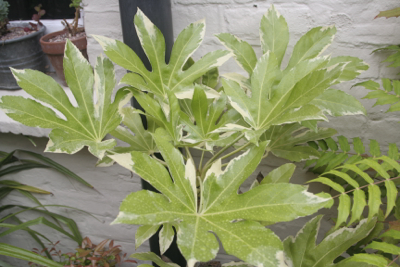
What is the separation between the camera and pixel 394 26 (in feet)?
3.20

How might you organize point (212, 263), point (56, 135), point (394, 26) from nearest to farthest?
1. point (56, 135)
2. point (394, 26)
3. point (212, 263)

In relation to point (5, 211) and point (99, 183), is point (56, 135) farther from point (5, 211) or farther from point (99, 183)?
point (5, 211)

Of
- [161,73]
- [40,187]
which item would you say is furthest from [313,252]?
[40,187]

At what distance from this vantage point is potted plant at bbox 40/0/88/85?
128 cm

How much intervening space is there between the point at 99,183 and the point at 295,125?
1.05 metres

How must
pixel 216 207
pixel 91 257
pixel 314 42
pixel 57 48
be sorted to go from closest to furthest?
1. pixel 216 207
2. pixel 314 42
3. pixel 57 48
4. pixel 91 257

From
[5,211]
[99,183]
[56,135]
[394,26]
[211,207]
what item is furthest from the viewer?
[5,211]

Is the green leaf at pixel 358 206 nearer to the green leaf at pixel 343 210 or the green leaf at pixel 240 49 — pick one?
the green leaf at pixel 343 210

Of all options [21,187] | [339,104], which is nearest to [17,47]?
[21,187]

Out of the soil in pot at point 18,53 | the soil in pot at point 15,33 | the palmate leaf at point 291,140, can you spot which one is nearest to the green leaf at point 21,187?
the soil in pot at point 18,53

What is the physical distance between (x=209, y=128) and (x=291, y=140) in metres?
0.36

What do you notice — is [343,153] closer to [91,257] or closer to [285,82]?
[285,82]

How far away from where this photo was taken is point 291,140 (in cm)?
101

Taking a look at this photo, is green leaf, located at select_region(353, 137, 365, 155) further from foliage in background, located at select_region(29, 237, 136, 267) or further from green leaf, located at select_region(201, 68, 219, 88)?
foliage in background, located at select_region(29, 237, 136, 267)
